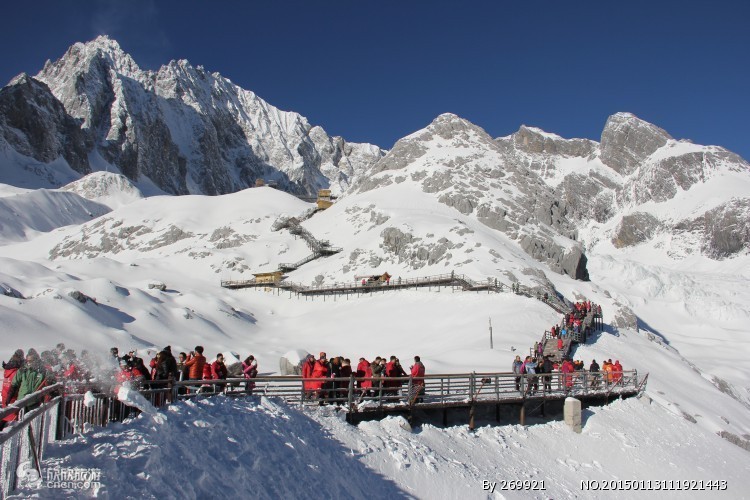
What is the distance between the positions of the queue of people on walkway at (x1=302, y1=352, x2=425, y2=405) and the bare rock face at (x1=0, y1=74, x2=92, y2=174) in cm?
20116

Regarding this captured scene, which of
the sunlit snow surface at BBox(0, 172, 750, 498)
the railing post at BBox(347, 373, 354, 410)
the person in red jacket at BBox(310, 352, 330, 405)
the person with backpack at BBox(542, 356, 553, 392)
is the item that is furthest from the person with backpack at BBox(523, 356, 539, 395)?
the person in red jacket at BBox(310, 352, 330, 405)

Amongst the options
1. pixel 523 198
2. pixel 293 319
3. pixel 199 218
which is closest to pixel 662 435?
pixel 293 319

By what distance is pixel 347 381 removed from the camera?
15.5 meters

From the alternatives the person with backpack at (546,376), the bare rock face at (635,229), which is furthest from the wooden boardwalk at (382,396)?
the bare rock face at (635,229)

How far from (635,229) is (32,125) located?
632 ft

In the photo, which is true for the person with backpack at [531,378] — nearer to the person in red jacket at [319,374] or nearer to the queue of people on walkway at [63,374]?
the person in red jacket at [319,374]

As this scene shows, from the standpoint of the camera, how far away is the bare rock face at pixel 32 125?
18350cm

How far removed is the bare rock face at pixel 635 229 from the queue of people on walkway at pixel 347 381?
175803 mm

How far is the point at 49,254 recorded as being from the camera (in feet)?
308

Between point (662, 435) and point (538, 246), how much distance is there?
4844 cm

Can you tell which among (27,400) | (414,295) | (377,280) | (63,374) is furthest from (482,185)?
(27,400)

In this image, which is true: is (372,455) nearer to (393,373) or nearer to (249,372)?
(393,373)

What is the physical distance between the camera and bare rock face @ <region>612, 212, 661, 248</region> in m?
176

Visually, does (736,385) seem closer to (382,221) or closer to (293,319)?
(293,319)
